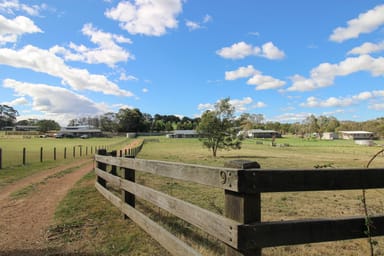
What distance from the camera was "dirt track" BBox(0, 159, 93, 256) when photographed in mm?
4723

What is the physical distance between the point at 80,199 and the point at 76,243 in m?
3.54

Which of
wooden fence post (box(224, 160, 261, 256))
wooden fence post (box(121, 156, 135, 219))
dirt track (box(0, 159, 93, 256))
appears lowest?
dirt track (box(0, 159, 93, 256))

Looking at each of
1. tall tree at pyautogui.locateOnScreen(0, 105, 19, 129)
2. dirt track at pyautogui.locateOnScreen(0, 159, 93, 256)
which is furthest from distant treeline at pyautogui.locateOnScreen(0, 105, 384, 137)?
dirt track at pyautogui.locateOnScreen(0, 159, 93, 256)

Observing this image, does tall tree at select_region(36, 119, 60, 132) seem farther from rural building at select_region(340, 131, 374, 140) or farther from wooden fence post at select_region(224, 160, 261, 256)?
wooden fence post at select_region(224, 160, 261, 256)

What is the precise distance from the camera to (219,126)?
37.4 m

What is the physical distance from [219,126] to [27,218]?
3175 centimetres

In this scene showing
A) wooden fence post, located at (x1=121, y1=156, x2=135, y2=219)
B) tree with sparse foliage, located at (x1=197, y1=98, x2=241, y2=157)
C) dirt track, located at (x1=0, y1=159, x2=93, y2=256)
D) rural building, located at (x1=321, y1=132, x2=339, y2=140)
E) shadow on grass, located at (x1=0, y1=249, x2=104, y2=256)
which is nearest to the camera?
shadow on grass, located at (x1=0, y1=249, x2=104, y2=256)

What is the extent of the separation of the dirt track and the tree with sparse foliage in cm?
2764

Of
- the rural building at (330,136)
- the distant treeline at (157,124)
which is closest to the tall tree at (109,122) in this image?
the distant treeline at (157,124)

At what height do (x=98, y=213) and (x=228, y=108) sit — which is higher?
(x=228, y=108)

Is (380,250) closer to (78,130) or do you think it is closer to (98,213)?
(98,213)

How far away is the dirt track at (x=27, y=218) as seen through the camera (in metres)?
4.72

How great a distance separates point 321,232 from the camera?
276 cm

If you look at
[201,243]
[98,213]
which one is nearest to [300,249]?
[201,243]
